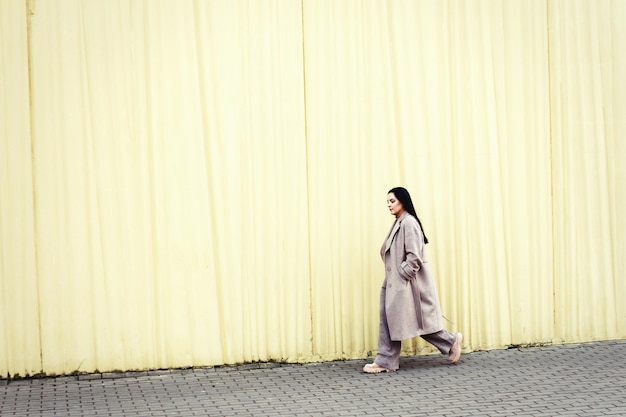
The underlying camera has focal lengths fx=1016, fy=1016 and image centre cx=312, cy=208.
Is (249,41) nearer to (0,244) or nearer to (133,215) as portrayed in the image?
(133,215)

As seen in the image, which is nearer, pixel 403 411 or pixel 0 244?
pixel 403 411

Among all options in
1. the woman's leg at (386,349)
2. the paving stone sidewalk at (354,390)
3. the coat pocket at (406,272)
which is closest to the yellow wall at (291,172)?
the paving stone sidewalk at (354,390)

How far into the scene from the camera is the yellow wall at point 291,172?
938cm


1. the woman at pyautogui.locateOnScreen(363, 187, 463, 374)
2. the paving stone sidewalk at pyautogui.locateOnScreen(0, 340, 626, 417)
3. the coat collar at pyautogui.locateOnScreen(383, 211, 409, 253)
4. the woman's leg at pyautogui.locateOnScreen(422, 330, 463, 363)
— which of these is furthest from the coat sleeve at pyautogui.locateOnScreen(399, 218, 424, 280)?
the paving stone sidewalk at pyautogui.locateOnScreen(0, 340, 626, 417)

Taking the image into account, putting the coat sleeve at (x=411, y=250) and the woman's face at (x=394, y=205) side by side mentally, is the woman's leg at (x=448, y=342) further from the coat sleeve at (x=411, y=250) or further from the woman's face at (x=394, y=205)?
the woman's face at (x=394, y=205)

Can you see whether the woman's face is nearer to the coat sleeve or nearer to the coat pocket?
the coat sleeve

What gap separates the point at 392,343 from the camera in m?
9.70

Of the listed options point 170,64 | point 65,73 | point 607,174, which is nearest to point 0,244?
point 65,73

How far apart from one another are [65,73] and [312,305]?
327 centimetres

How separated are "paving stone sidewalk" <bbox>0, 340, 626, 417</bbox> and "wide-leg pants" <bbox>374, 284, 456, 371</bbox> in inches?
6.5

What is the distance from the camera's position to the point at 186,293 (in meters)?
9.75

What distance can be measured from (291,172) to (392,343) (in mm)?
1947

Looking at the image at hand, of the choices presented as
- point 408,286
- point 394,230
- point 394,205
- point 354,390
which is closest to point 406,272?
point 408,286

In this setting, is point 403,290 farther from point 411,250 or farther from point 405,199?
point 405,199
